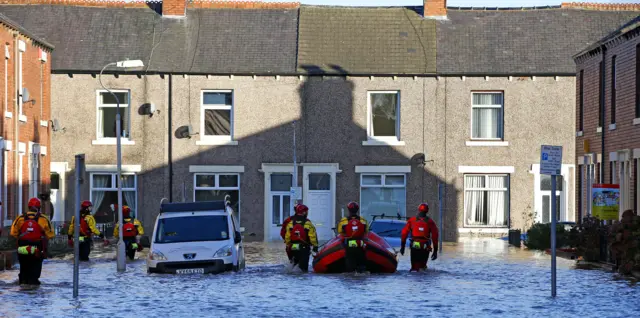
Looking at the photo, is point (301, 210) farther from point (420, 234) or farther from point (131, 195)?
point (131, 195)

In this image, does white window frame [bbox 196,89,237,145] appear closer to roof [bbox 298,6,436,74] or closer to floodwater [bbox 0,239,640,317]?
roof [bbox 298,6,436,74]

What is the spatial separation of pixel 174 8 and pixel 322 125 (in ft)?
25.6

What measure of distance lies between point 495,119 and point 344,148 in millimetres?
5999

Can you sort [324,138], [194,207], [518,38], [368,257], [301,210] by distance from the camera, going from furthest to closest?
1. [518,38]
2. [324,138]
3. [194,207]
4. [301,210]
5. [368,257]

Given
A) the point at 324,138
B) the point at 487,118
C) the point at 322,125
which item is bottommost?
the point at 324,138

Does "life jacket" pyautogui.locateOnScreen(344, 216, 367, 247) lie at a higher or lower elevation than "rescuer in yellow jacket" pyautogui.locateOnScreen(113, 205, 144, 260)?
higher

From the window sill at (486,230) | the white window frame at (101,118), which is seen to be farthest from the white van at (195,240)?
the window sill at (486,230)

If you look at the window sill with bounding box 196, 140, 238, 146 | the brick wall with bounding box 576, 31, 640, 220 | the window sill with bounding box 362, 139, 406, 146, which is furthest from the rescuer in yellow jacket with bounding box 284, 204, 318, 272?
the window sill with bounding box 362, 139, 406, 146

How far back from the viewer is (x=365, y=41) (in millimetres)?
49375

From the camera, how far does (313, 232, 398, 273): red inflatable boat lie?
27078 millimetres

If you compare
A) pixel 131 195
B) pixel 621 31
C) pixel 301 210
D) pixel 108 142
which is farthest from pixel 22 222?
pixel 108 142

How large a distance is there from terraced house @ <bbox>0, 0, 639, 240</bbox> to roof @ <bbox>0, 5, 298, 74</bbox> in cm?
9

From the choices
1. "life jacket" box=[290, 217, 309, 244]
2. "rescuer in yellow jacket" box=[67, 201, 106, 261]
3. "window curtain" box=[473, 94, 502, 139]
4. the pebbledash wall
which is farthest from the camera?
"window curtain" box=[473, 94, 502, 139]

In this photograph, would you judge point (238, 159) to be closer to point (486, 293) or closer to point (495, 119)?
point (495, 119)
